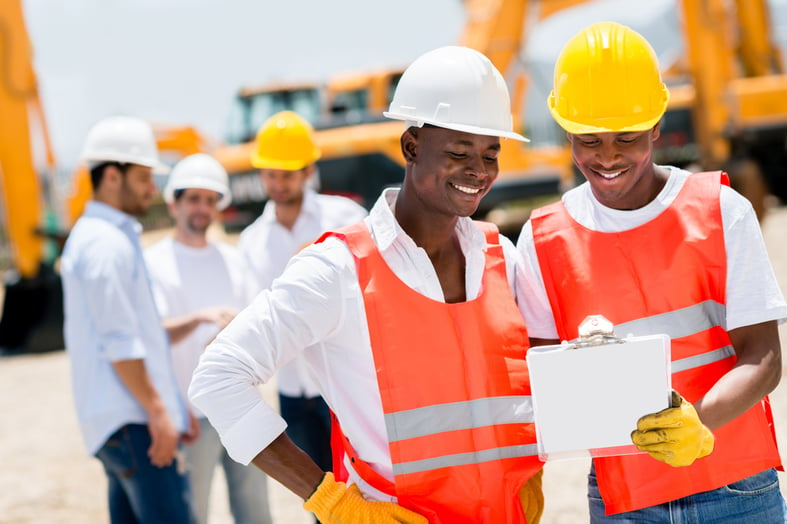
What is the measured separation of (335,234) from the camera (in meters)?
1.97

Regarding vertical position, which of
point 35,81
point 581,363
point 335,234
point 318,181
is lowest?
point 581,363

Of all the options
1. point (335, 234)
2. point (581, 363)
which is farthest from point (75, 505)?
point (581, 363)

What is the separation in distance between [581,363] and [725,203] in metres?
0.57

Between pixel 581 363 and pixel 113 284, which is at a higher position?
pixel 113 284

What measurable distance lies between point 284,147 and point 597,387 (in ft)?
10.3

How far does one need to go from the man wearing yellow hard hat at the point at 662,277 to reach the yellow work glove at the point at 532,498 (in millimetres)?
142

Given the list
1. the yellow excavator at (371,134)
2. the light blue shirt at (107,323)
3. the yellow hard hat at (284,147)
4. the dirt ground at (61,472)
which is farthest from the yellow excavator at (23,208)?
the light blue shirt at (107,323)

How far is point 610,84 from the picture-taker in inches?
78.0

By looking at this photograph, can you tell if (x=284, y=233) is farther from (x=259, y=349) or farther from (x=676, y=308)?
(x=676, y=308)

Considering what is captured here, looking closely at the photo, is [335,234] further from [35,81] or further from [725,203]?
[35,81]

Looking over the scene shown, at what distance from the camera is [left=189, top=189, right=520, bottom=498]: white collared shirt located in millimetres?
1839

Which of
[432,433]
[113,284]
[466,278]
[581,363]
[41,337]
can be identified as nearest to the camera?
[581,363]

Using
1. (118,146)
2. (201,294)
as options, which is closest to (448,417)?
(118,146)

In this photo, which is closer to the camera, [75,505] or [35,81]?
[75,505]
